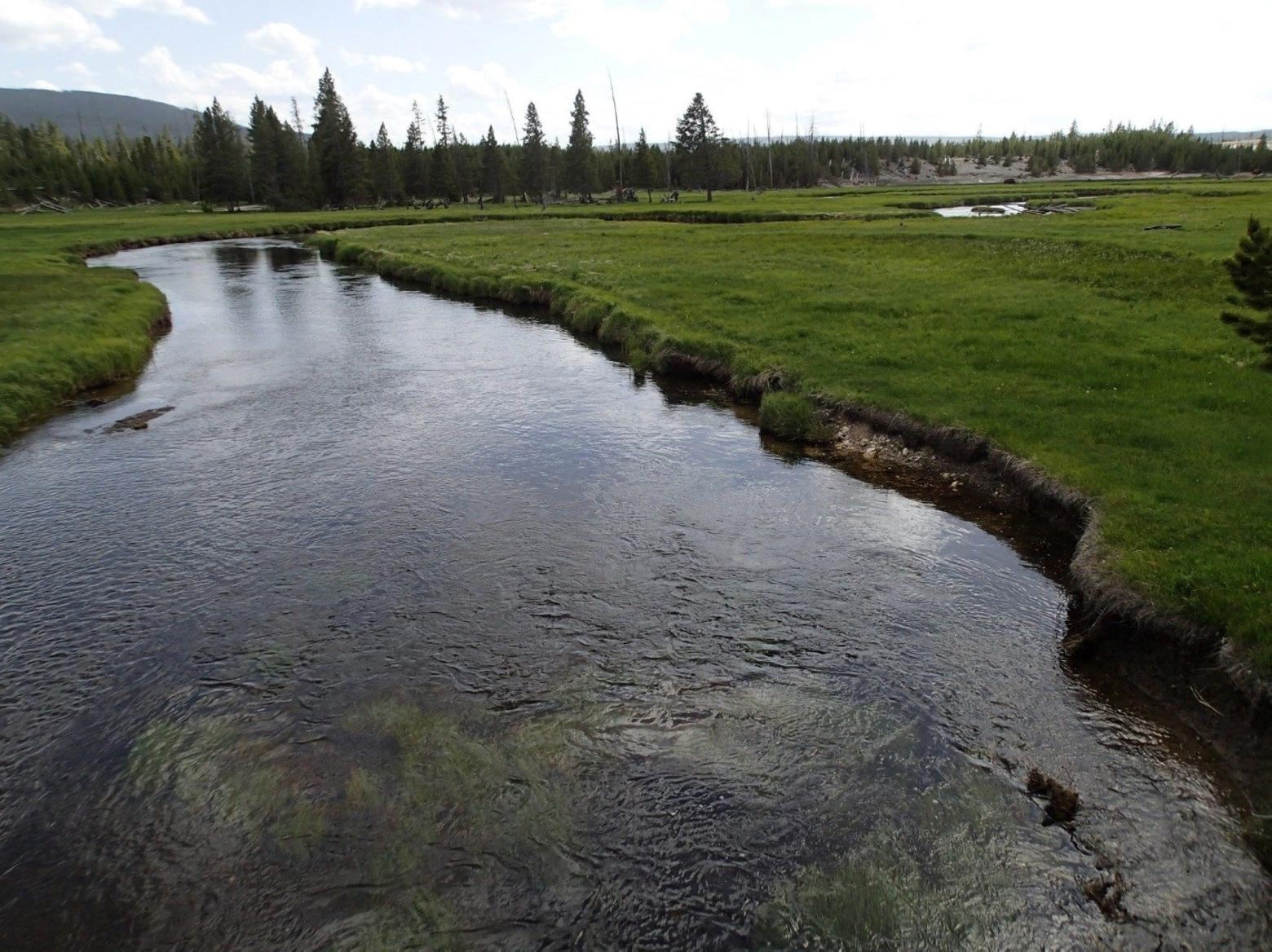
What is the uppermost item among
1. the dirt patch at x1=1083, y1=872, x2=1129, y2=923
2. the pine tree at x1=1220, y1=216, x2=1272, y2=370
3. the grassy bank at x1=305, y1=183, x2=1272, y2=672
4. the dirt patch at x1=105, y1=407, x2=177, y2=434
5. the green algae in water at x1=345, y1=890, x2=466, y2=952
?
the pine tree at x1=1220, y1=216, x2=1272, y2=370

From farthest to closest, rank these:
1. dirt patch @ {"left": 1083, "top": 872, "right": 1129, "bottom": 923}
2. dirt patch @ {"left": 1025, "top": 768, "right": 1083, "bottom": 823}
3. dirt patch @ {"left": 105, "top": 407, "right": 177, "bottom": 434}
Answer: dirt patch @ {"left": 105, "top": 407, "right": 177, "bottom": 434} < dirt patch @ {"left": 1025, "top": 768, "right": 1083, "bottom": 823} < dirt patch @ {"left": 1083, "top": 872, "right": 1129, "bottom": 923}

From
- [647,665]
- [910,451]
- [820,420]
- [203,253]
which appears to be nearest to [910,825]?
[647,665]

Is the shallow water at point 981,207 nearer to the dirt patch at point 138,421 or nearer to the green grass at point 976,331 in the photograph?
the green grass at point 976,331

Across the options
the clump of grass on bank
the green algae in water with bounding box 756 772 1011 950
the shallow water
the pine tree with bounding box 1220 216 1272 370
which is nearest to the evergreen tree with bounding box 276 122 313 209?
the shallow water

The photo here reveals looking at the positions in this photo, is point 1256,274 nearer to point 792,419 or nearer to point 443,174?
point 792,419

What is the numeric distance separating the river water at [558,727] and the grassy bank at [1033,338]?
98.8 inches

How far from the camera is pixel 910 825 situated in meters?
8.63

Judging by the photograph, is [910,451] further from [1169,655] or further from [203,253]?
[203,253]

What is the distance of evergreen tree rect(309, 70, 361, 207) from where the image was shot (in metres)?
120

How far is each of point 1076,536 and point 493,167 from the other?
432ft

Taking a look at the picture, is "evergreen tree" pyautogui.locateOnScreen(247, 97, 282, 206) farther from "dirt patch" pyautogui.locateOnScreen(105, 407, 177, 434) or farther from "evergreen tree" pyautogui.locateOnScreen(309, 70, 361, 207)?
"dirt patch" pyautogui.locateOnScreen(105, 407, 177, 434)

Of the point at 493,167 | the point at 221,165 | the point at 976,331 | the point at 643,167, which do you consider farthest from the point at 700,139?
the point at 976,331

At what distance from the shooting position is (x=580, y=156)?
12419 cm

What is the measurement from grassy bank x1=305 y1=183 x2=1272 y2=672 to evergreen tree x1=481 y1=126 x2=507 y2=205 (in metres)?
79.8
